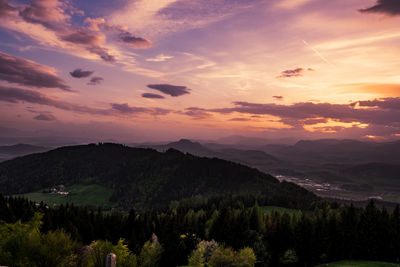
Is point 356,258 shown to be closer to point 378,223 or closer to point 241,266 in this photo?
point 378,223

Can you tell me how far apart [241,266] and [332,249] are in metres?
41.9

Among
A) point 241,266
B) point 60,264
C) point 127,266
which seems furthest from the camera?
point 241,266

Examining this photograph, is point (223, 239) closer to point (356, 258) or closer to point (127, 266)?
point (356, 258)

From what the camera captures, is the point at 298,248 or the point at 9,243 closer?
the point at 9,243

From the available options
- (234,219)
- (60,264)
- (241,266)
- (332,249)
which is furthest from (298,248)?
(60,264)

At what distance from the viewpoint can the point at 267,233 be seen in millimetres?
115188

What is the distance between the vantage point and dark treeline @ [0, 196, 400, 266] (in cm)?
9999

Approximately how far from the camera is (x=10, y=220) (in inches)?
4326

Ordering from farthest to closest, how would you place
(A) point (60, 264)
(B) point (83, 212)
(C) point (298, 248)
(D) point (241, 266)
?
(B) point (83, 212) < (C) point (298, 248) < (D) point (241, 266) < (A) point (60, 264)

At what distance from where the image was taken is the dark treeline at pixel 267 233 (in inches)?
3937

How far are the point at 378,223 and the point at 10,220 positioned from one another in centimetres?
13010

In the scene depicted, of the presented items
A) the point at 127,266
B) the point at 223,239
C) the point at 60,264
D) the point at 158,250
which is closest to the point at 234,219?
the point at 223,239

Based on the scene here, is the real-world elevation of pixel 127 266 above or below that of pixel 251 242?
above

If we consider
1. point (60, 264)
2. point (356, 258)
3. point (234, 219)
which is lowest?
point (356, 258)
